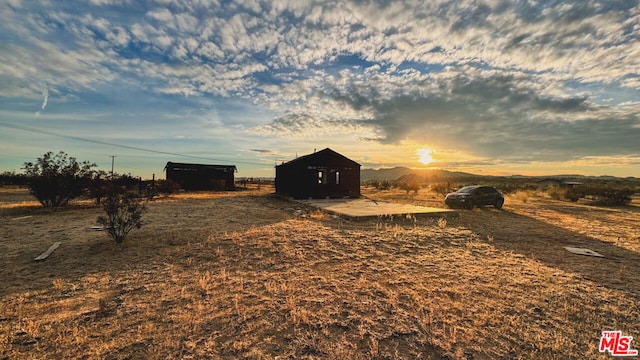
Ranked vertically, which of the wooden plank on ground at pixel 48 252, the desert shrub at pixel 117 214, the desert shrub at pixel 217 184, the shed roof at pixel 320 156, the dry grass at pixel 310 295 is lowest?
the dry grass at pixel 310 295

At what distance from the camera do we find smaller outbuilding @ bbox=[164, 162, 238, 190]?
3625 cm

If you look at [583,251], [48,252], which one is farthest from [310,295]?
[583,251]

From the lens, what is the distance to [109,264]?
6797 millimetres

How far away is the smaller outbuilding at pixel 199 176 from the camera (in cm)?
3625

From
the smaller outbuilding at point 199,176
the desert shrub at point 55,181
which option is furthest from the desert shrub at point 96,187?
the smaller outbuilding at point 199,176

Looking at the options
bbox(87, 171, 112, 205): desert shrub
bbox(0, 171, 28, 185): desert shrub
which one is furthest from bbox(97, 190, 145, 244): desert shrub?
bbox(0, 171, 28, 185): desert shrub

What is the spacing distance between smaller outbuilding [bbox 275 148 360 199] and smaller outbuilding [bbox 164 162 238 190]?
687 inches

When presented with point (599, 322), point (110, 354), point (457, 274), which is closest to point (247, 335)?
Result: point (110, 354)

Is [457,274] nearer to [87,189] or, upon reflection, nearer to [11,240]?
[11,240]

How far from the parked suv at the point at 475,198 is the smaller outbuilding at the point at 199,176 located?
98.3ft

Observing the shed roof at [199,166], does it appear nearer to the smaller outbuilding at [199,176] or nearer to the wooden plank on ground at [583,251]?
the smaller outbuilding at [199,176]

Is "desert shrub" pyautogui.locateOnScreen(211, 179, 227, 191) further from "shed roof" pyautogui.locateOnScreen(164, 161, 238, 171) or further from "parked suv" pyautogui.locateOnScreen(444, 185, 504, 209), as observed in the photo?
"parked suv" pyautogui.locateOnScreen(444, 185, 504, 209)
